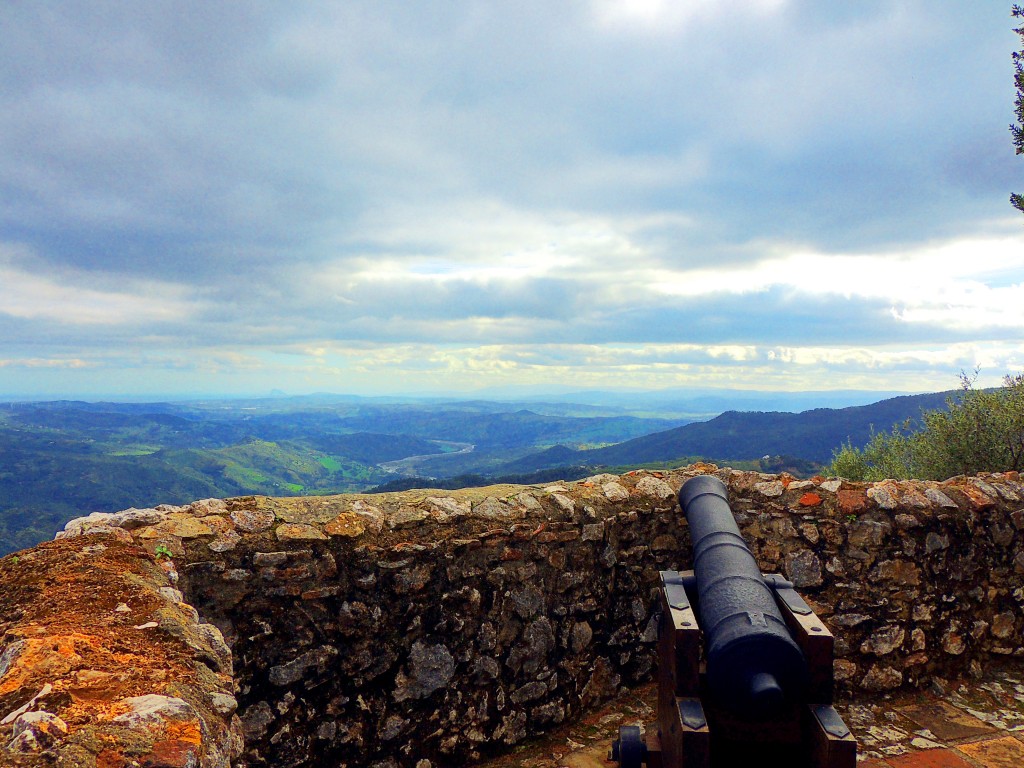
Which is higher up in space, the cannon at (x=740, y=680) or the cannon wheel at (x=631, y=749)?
the cannon at (x=740, y=680)

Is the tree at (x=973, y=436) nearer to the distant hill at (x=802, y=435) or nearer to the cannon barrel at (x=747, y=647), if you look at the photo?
the cannon barrel at (x=747, y=647)

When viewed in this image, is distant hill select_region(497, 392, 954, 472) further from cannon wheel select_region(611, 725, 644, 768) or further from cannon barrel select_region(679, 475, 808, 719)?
cannon barrel select_region(679, 475, 808, 719)

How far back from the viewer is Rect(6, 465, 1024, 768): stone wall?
4.35 metres

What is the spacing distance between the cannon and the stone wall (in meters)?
1.36

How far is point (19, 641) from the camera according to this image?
2.62 m

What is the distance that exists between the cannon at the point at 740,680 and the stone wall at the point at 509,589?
1.36 meters

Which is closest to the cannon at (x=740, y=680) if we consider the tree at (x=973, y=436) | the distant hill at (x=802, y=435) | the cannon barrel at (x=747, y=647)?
the cannon barrel at (x=747, y=647)

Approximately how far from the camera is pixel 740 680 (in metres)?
3.42

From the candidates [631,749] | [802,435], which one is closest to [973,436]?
[631,749]

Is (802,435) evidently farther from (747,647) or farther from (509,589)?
(747,647)

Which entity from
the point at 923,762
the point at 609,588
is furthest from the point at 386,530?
the point at 923,762

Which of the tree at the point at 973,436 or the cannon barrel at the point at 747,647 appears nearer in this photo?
the cannon barrel at the point at 747,647

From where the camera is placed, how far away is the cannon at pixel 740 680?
343 cm

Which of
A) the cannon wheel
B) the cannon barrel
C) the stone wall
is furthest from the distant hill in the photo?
the cannon barrel
